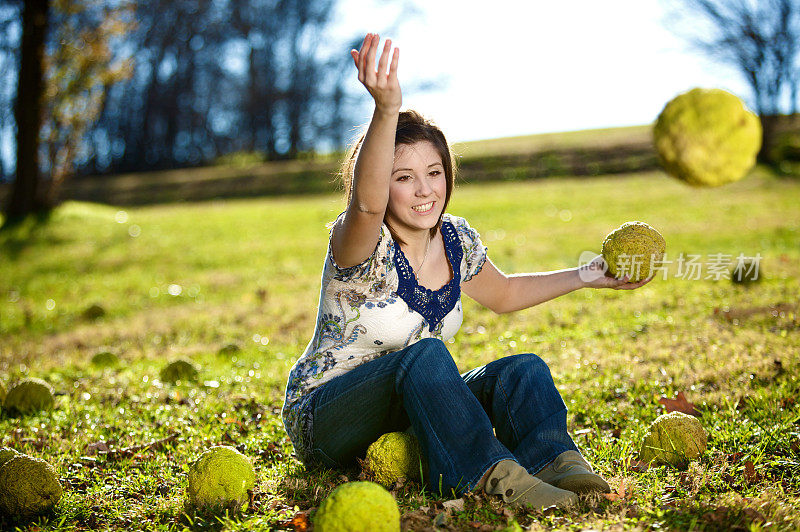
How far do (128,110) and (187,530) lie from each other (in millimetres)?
46583

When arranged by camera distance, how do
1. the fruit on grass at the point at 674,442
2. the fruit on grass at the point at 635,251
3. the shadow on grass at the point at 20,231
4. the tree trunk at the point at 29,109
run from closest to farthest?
the fruit on grass at the point at 635,251, the fruit on grass at the point at 674,442, the shadow on grass at the point at 20,231, the tree trunk at the point at 29,109

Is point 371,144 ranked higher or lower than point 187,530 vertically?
higher

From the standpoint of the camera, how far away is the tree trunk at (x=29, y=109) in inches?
623

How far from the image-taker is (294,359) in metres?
6.23

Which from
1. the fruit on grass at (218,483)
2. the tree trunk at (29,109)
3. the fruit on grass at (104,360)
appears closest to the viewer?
the fruit on grass at (218,483)

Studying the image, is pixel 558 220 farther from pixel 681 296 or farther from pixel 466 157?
pixel 466 157

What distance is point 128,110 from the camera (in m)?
45.2

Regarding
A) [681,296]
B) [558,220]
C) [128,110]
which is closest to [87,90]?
[558,220]

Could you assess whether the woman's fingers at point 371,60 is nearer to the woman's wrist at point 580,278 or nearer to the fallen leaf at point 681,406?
the woman's wrist at point 580,278

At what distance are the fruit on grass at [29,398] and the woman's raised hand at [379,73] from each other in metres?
3.78

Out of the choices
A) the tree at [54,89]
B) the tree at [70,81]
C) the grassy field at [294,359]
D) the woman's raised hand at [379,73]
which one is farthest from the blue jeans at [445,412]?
the tree at [70,81]

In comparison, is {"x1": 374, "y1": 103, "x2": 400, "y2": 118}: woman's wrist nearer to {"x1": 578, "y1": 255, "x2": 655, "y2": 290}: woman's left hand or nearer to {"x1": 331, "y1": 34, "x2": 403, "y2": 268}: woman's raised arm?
{"x1": 331, "y1": 34, "x2": 403, "y2": 268}: woman's raised arm

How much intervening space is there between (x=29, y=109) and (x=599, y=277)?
15936mm

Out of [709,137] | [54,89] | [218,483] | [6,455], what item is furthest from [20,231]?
[709,137]
